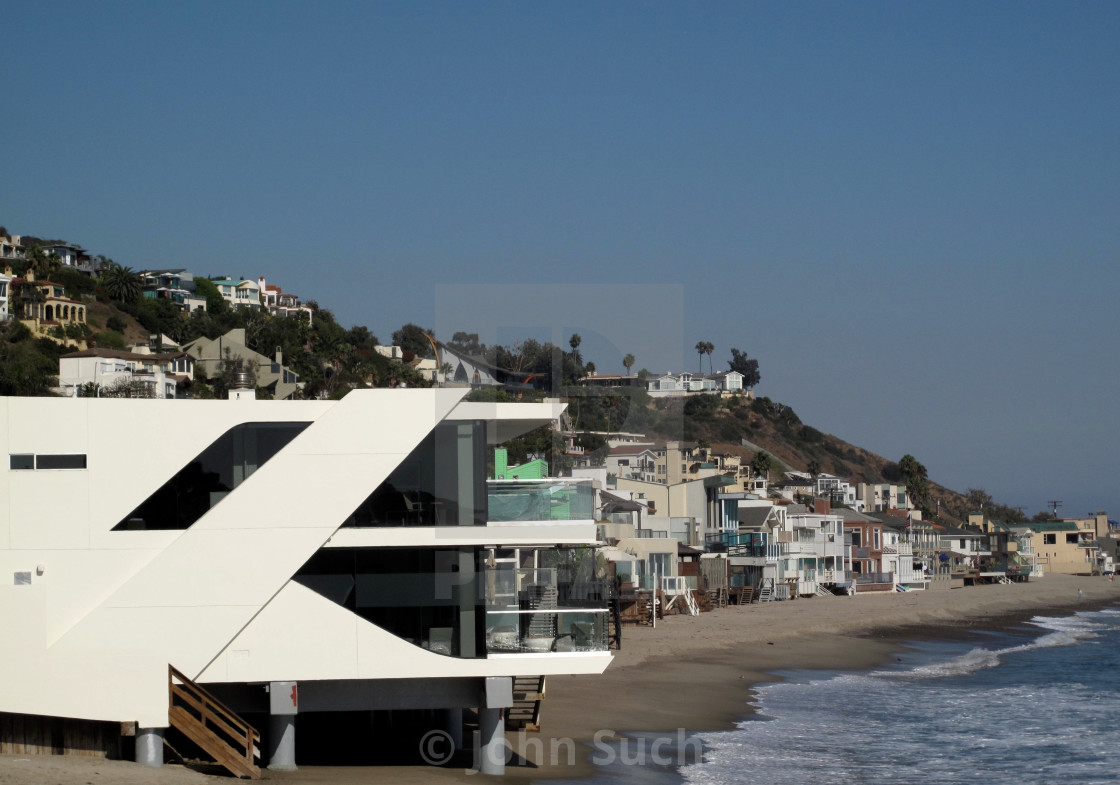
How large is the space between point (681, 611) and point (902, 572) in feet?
151

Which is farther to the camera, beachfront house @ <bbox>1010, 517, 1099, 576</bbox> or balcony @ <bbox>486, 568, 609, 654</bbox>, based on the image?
beachfront house @ <bbox>1010, 517, 1099, 576</bbox>

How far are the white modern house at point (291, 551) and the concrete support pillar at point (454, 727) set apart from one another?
9.04 ft

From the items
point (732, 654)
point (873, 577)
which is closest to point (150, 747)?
point (732, 654)

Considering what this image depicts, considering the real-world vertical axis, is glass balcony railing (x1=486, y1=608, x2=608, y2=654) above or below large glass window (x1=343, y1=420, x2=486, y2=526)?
below

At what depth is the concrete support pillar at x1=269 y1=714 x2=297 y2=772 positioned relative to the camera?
1870 centimetres

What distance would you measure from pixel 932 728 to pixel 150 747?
19.9 m

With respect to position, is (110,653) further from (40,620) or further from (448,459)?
(448,459)

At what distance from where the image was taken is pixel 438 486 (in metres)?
19.0

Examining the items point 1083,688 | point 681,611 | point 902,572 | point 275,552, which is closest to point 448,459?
point 275,552

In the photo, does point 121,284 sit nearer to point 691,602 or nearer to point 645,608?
point 691,602

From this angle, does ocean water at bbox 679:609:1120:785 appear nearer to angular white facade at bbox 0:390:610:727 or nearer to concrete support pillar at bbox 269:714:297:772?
angular white facade at bbox 0:390:610:727

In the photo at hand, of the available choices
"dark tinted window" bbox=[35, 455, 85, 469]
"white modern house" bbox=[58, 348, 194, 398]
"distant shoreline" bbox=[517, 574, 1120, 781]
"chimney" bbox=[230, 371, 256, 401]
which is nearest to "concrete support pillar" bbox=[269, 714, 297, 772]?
"distant shoreline" bbox=[517, 574, 1120, 781]

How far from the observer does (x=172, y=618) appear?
1809 cm

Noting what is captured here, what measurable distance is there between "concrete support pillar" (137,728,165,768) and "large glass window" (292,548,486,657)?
3.28 metres
